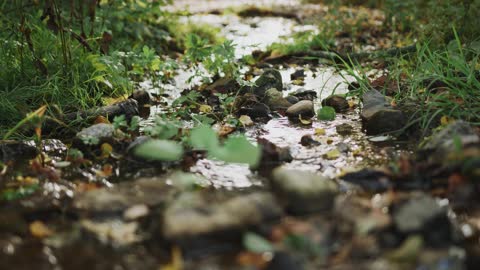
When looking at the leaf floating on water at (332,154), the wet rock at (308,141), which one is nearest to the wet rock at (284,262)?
the leaf floating on water at (332,154)

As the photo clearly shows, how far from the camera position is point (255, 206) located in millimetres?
1569

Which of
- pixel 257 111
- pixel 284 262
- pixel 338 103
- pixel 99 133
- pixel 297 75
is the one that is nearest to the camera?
pixel 284 262

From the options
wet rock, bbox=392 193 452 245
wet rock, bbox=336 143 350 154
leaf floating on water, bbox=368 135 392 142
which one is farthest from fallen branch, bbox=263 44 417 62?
wet rock, bbox=392 193 452 245

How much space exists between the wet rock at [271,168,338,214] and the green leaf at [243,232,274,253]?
0.75 ft

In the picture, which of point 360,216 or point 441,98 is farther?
→ point 441,98

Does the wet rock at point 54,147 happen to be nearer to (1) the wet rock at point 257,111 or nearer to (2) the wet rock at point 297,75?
(1) the wet rock at point 257,111

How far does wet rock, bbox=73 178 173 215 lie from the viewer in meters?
1.68

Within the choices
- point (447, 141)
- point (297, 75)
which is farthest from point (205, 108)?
point (447, 141)

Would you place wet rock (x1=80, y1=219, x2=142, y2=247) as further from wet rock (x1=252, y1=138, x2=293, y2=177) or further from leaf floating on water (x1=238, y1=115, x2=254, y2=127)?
leaf floating on water (x1=238, y1=115, x2=254, y2=127)

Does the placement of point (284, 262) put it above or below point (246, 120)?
above

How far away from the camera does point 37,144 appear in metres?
2.44

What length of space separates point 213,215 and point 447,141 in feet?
3.12

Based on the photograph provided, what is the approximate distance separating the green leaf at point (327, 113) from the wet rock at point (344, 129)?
0.10m

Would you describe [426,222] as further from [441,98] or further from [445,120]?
[441,98]
